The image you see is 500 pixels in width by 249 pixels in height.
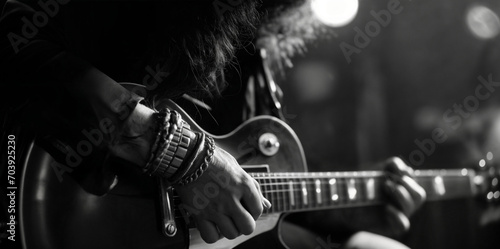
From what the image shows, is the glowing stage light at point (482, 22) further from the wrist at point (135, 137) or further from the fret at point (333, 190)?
the wrist at point (135, 137)

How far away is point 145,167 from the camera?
21.1 inches

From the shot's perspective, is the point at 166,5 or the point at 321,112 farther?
the point at 321,112

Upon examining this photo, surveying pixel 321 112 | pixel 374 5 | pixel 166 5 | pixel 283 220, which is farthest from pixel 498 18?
pixel 166 5

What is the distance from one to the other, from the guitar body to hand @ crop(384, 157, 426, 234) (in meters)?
0.60

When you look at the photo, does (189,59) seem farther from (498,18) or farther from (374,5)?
(498,18)

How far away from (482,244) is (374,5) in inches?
44.0

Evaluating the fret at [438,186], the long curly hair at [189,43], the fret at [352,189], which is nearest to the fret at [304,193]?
the fret at [352,189]

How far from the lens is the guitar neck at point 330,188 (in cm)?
77

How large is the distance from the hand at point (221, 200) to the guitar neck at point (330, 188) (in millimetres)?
142

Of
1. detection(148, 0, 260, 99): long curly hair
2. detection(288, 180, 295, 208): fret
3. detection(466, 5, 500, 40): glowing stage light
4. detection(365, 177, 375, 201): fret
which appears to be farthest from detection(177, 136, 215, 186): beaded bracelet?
detection(466, 5, 500, 40): glowing stage light

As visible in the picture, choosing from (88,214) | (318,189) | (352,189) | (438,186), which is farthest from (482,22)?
(88,214)

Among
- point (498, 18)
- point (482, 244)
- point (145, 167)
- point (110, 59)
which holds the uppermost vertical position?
point (498, 18)

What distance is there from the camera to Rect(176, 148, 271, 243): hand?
569mm

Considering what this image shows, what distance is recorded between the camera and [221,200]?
570mm
